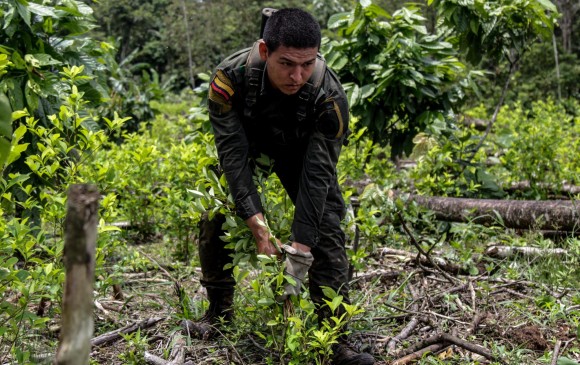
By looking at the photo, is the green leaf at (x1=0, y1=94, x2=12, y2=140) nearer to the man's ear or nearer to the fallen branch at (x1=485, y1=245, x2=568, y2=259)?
the man's ear

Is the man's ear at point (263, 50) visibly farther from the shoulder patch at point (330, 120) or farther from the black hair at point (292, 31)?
the shoulder patch at point (330, 120)

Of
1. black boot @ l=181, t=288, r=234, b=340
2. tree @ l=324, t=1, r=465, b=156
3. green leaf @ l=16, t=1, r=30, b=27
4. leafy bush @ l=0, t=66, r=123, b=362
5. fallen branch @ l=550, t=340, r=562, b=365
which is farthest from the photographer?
tree @ l=324, t=1, r=465, b=156

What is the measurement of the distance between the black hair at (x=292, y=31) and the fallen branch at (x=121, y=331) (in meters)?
1.67

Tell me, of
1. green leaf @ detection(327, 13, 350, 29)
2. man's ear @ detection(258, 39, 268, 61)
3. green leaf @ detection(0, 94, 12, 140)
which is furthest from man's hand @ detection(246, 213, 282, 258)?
green leaf @ detection(327, 13, 350, 29)

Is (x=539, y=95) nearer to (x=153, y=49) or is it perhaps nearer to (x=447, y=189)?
(x=447, y=189)

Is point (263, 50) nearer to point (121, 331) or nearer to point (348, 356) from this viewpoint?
point (348, 356)

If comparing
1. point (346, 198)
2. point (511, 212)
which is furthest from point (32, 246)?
point (511, 212)

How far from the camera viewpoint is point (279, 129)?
3412 millimetres

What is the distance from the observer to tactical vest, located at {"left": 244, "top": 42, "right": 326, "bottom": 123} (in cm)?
323

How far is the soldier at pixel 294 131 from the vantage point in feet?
10.3

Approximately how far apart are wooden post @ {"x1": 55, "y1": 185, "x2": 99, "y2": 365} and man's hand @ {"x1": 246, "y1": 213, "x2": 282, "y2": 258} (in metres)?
1.84

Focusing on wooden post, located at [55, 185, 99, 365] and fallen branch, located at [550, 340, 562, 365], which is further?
fallen branch, located at [550, 340, 562, 365]

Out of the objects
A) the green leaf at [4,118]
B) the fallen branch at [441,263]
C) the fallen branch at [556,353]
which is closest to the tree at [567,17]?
the fallen branch at [441,263]

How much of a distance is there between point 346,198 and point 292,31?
1.49 metres
